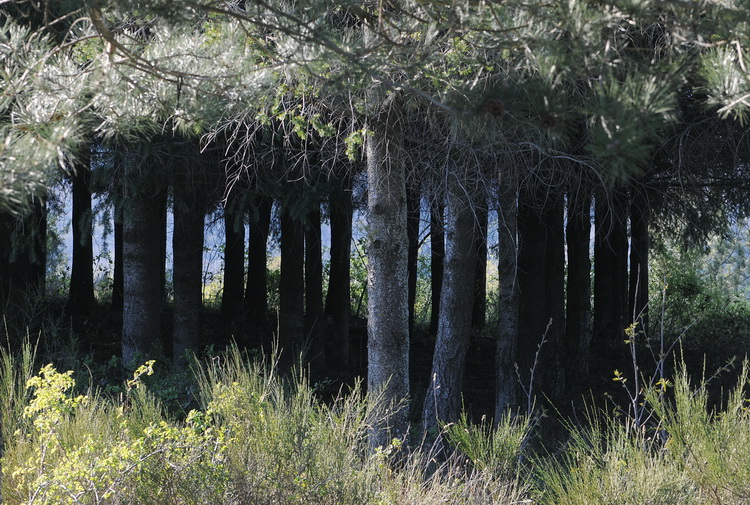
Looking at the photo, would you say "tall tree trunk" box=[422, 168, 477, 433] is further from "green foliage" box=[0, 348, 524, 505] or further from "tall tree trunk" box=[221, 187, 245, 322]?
"tall tree trunk" box=[221, 187, 245, 322]

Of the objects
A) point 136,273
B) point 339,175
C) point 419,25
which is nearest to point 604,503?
point 419,25

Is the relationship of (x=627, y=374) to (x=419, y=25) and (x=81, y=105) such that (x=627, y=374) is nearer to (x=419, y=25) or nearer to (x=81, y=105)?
(x=419, y=25)

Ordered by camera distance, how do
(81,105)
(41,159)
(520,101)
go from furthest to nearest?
(81,105), (520,101), (41,159)

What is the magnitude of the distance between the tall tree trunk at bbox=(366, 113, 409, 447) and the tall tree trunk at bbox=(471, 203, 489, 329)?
76 cm

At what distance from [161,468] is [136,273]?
240 inches

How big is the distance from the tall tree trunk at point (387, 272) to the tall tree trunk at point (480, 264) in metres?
0.76

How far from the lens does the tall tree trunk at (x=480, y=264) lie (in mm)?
8828

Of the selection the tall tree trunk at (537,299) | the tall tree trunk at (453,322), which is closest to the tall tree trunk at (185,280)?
the tall tree trunk at (453,322)

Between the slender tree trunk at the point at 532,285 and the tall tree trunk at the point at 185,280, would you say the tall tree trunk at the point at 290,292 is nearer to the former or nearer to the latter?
the tall tree trunk at the point at 185,280

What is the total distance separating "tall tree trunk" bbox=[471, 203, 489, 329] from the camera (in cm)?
883

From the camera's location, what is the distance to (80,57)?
5.59 metres

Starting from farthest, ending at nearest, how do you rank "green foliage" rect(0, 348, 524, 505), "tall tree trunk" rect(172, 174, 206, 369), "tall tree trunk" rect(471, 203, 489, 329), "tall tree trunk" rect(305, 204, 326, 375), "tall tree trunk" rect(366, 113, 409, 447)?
"tall tree trunk" rect(305, 204, 326, 375)
"tall tree trunk" rect(172, 174, 206, 369)
"tall tree trunk" rect(471, 203, 489, 329)
"tall tree trunk" rect(366, 113, 409, 447)
"green foliage" rect(0, 348, 524, 505)

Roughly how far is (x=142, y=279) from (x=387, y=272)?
4.52 meters

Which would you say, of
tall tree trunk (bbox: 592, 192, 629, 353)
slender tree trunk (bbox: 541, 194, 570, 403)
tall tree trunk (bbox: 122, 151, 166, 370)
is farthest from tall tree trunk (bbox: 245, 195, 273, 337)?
tall tree trunk (bbox: 592, 192, 629, 353)
